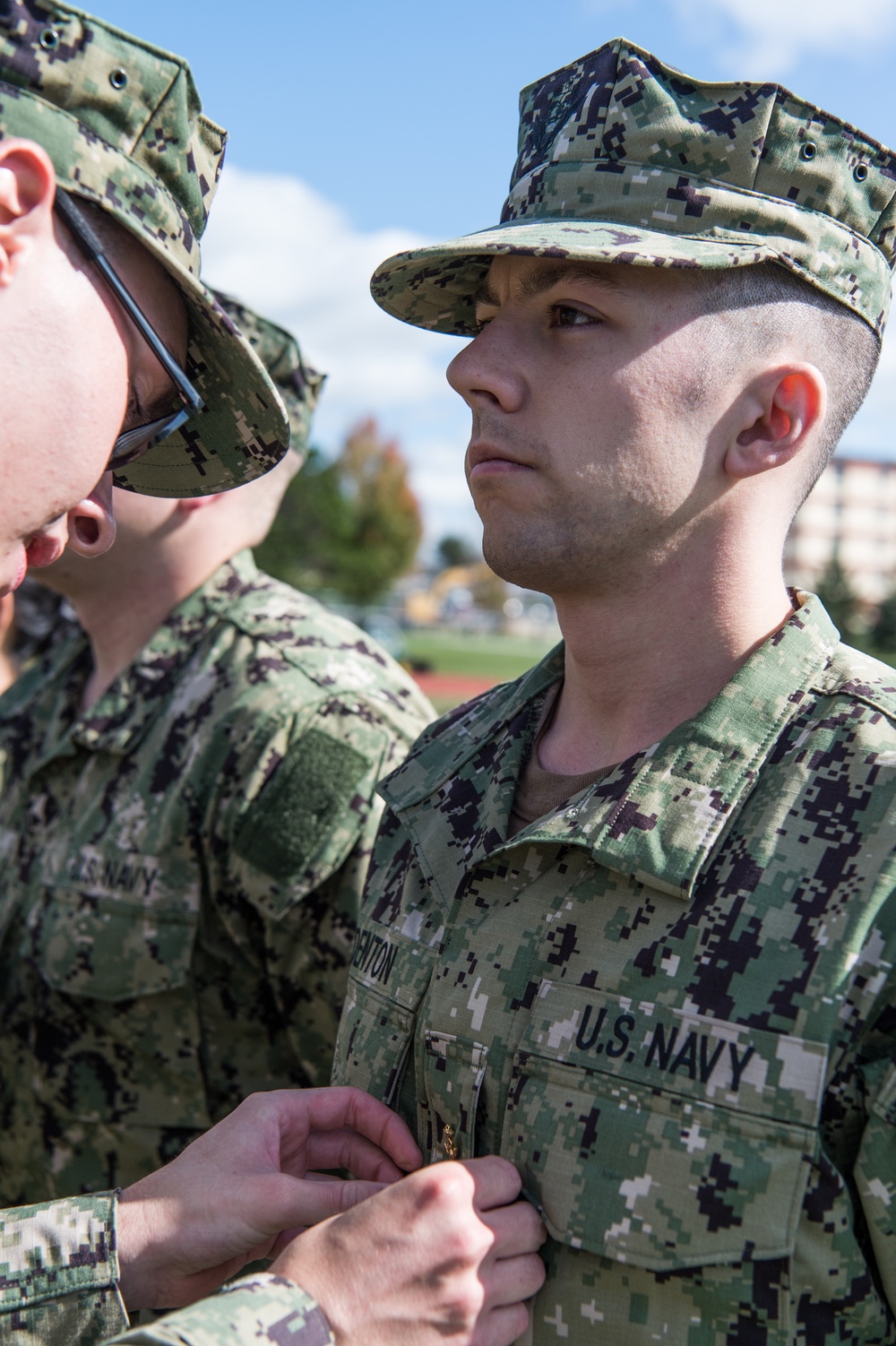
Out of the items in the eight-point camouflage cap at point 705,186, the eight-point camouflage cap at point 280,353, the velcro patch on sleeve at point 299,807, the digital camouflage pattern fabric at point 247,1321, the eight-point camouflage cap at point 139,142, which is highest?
the eight-point camouflage cap at point 280,353

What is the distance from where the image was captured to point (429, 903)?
7.25 ft

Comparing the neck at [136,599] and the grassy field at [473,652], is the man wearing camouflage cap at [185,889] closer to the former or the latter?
the neck at [136,599]

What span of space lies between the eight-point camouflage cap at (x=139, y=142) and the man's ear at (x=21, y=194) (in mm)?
55

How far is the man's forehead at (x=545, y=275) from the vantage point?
2.05m

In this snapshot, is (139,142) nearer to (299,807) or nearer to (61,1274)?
(299,807)

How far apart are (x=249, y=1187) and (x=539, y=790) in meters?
0.90

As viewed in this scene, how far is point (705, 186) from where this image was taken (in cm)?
206

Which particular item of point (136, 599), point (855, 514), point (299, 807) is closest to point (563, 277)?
point (299, 807)

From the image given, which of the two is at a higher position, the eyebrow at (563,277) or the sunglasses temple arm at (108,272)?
the eyebrow at (563,277)

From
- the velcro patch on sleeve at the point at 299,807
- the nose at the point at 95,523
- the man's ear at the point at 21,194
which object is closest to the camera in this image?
the man's ear at the point at 21,194

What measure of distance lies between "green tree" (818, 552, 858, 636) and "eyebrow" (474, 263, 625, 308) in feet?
122

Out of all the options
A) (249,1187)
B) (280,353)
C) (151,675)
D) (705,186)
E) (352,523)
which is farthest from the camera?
(352,523)

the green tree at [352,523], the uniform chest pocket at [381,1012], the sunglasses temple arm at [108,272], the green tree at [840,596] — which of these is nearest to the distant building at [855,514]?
the green tree at [352,523]

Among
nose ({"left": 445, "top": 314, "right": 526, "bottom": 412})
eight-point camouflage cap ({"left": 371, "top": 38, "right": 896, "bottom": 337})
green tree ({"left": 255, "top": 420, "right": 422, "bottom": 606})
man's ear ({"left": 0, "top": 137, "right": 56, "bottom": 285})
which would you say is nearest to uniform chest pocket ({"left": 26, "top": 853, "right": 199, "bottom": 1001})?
nose ({"left": 445, "top": 314, "right": 526, "bottom": 412})
